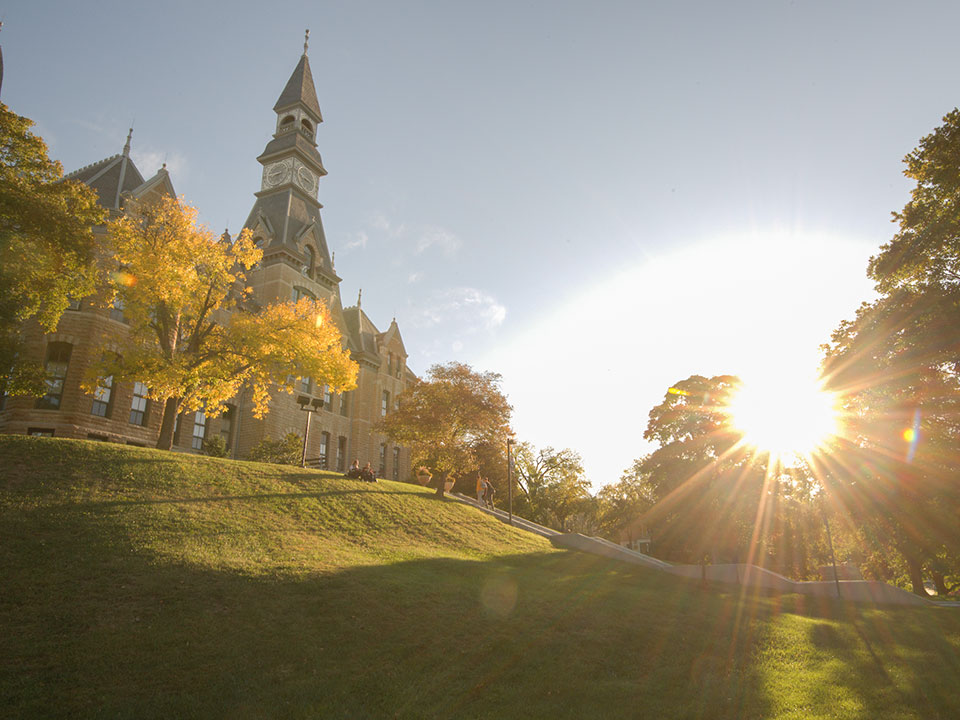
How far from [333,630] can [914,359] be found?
58.3 feet

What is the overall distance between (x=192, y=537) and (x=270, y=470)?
9.65 m

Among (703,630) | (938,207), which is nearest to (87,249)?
(703,630)

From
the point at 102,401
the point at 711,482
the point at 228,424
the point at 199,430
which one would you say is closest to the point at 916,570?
the point at 711,482

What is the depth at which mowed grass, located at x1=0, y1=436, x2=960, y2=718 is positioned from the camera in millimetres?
8602

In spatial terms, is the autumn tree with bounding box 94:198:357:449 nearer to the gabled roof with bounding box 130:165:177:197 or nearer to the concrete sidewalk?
the gabled roof with bounding box 130:165:177:197

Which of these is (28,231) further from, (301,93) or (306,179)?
(301,93)

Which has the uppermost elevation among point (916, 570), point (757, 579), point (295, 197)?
point (295, 197)

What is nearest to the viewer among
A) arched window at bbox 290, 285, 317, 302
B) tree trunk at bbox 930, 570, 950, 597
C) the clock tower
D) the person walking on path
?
the person walking on path

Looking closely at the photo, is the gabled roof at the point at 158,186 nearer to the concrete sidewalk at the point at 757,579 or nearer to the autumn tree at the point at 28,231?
the autumn tree at the point at 28,231

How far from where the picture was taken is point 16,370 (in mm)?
17172

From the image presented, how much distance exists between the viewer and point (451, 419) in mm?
32188

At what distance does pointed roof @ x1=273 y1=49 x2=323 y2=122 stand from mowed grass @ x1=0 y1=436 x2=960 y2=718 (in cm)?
3650

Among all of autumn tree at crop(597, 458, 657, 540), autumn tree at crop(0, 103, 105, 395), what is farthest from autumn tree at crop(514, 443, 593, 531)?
autumn tree at crop(0, 103, 105, 395)

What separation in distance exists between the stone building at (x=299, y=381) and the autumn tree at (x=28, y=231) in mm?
6010
